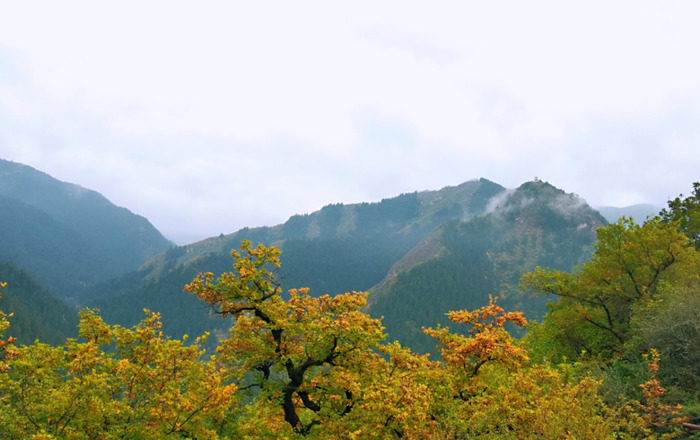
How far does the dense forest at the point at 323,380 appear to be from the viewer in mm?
12680

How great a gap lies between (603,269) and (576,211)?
193 m

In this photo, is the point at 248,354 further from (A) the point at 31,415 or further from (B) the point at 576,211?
(B) the point at 576,211

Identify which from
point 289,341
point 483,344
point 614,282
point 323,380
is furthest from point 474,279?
point 289,341

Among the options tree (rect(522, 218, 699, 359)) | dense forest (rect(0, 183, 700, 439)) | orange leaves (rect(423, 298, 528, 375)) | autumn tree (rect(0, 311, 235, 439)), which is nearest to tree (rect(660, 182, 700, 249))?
tree (rect(522, 218, 699, 359))

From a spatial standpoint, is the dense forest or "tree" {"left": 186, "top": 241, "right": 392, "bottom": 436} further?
"tree" {"left": 186, "top": 241, "right": 392, "bottom": 436}

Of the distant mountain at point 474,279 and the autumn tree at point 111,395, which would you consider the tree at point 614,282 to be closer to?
the autumn tree at point 111,395

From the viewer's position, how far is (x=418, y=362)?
61.0 ft

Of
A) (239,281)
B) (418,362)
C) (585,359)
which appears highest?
(239,281)

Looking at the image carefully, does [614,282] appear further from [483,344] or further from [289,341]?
[289,341]

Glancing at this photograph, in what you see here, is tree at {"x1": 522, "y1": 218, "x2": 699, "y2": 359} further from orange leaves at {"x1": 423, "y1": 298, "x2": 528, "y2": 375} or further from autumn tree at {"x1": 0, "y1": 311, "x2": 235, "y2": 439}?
autumn tree at {"x1": 0, "y1": 311, "x2": 235, "y2": 439}

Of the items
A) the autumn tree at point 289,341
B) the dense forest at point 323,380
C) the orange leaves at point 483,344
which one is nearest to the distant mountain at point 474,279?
the dense forest at point 323,380

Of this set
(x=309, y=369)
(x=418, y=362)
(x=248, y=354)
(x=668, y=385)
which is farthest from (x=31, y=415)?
(x=668, y=385)

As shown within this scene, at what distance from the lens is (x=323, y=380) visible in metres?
18.1

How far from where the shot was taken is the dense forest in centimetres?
1268
